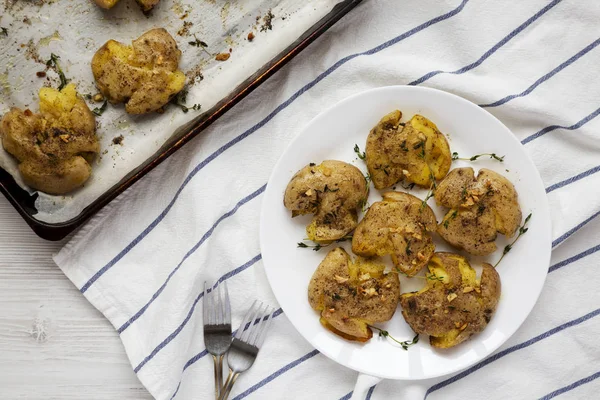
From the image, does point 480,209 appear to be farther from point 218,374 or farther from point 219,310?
point 218,374

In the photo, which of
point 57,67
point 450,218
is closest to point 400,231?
point 450,218

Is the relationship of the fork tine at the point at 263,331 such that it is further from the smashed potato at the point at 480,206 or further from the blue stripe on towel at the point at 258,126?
the smashed potato at the point at 480,206

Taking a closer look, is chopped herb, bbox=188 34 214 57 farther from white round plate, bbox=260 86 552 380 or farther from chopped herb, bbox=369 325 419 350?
chopped herb, bbox=369 325 419 350

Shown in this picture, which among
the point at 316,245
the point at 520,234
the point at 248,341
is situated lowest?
the point at 248,341

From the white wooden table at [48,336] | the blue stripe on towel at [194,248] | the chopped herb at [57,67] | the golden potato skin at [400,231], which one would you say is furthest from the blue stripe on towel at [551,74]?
the white wooden table at [48,336]

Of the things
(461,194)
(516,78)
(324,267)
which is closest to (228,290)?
(324,267)

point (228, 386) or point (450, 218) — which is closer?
point (450, 218)

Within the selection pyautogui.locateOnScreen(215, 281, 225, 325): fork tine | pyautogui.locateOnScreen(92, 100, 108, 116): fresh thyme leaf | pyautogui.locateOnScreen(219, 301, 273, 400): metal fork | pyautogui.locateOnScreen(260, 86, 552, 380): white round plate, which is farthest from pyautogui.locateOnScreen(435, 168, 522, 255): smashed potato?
pyautogui.locateOnScreen(92, 100, 108, 116): fresh thyme leaf
